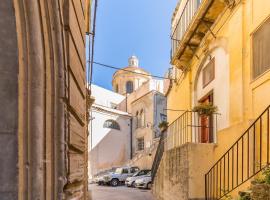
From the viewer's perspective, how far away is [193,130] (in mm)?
10414

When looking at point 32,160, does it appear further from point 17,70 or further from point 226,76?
point 226,76

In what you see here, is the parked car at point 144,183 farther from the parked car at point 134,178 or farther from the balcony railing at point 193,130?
the balcony railing at point 193,130

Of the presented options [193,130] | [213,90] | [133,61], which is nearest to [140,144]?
[133,61]

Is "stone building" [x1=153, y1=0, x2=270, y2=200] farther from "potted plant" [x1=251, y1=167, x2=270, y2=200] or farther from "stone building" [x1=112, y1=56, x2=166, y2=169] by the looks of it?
"stone building" [x1=112, y1=56, x2=166, y2=169]

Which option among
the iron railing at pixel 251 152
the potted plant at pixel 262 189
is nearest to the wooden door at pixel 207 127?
the iron railing at pixel 251 152

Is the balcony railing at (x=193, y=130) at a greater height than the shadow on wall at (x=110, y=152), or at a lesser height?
greater

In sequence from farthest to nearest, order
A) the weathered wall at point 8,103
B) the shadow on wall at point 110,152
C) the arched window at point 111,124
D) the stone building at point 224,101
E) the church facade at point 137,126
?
the arched window at point 111,124 < the church facade at point 137,126 < the shadow on wall at point 110,152 < the stone building at point 224,101 < the weathered wall at point 8,103

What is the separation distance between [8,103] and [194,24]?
27.8 ft

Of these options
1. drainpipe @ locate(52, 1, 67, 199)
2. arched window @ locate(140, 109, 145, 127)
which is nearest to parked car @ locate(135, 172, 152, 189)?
arched window @ locate(140, 109, 145, 127)

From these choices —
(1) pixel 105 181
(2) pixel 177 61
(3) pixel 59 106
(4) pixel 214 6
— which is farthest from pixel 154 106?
(3) pixel 59 106

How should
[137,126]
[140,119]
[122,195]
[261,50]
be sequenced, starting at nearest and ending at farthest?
[261,50], [122,195], [140,119], [137,126]

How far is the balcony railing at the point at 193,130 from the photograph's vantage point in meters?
8.97

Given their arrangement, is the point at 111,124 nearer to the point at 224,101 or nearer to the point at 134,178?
the point at 134,178

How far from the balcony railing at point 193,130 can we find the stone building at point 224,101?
0.11 feet
